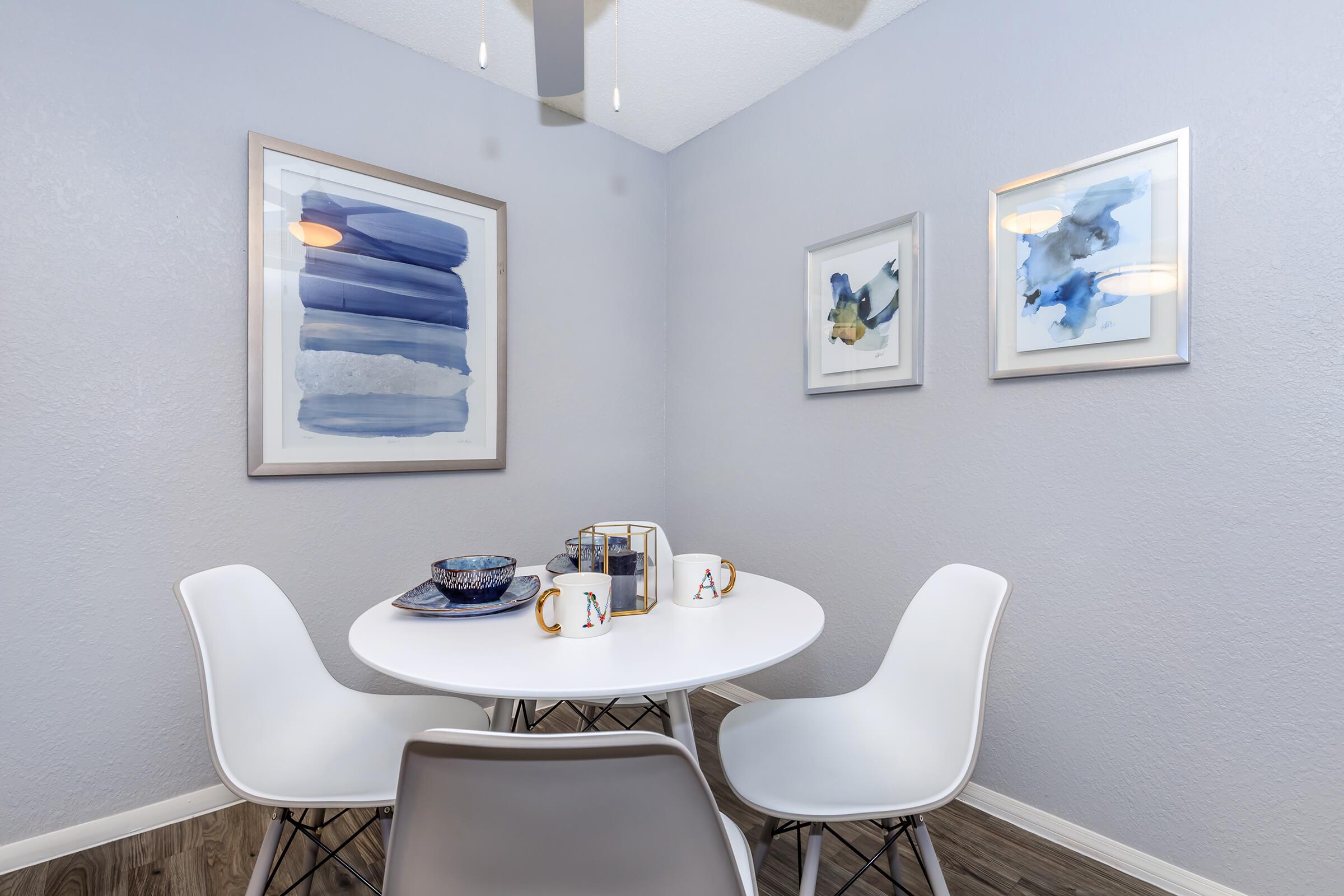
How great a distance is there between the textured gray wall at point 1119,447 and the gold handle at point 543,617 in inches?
51.6

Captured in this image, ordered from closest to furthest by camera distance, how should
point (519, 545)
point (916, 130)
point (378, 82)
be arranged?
point (916, 130) < point (378, 82) < point (519, 545)

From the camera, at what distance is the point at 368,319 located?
208 cm

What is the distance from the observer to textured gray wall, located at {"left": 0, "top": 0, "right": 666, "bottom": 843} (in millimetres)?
1570

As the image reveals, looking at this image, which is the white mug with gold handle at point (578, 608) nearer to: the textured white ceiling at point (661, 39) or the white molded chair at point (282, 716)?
the white molded chair at point (282, 716)

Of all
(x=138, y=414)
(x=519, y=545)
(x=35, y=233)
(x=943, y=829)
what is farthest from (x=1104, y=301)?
(x=35, y=233)

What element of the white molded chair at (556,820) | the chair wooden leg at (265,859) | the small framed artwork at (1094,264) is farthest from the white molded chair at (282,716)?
the small framed artwork at (1094,264)

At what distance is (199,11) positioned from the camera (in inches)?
70.7

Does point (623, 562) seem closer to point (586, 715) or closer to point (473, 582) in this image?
point (473, 582)

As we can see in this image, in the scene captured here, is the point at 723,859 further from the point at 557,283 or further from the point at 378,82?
the point at 378,82

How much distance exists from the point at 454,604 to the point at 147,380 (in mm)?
1222

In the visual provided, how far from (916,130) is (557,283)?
1456 millimetres

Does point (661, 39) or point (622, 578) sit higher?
point (661, 39)

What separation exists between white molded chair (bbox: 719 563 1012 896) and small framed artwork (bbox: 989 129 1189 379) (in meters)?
0.73

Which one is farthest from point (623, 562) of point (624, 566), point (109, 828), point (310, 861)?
point (109, 828)
